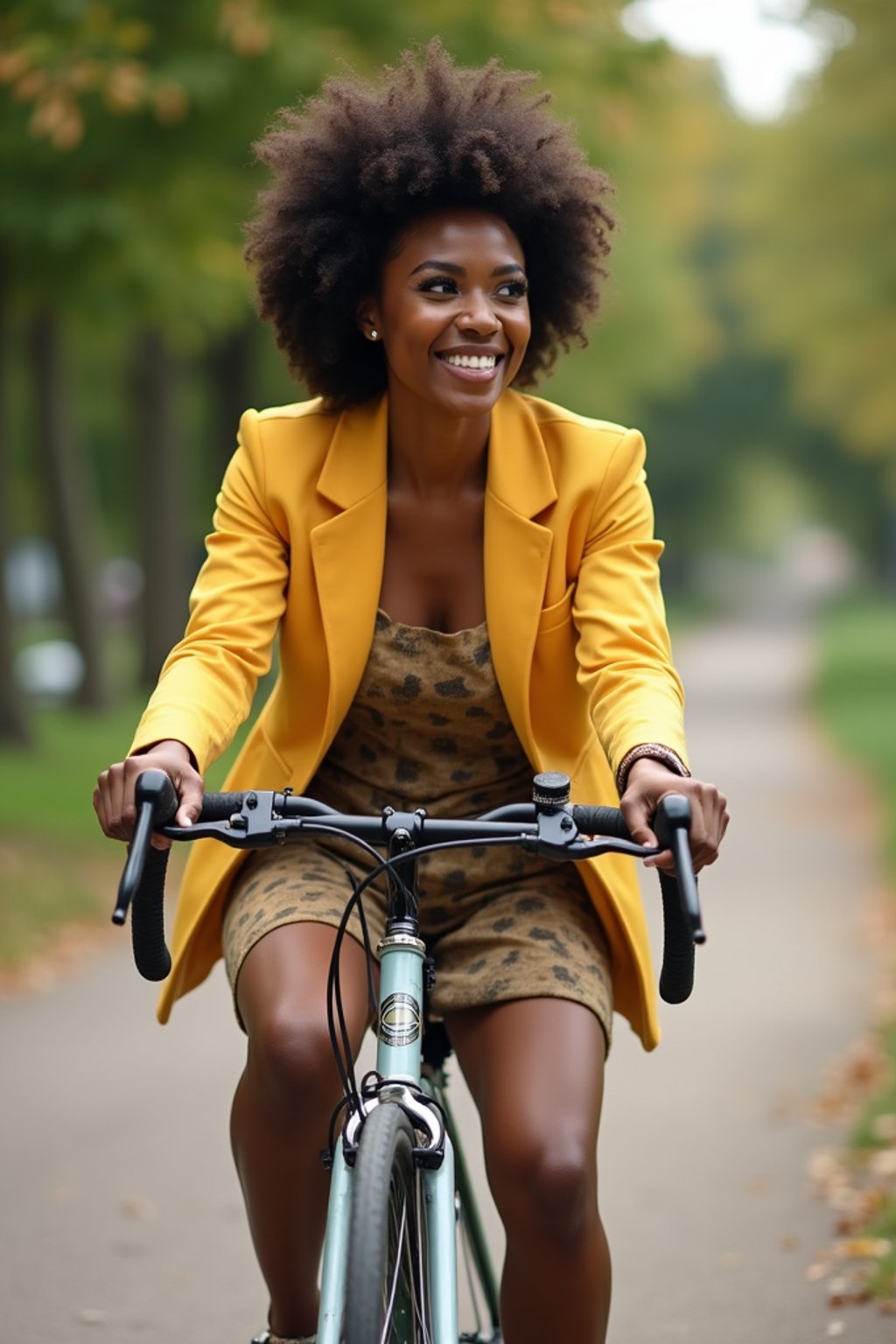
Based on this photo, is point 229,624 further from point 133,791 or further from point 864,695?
point 864,695

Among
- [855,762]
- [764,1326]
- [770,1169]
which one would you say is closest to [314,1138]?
[764,1326]

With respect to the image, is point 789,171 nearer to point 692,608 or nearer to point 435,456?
point 435,456

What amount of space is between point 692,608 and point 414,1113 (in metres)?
51.9

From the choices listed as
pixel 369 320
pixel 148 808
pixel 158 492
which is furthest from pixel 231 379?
pixel 148 808

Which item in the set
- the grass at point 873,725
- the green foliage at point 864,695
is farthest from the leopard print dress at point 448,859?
the green foliage at point 864,695

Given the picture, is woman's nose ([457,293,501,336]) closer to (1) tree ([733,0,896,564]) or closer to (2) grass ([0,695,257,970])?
(2) grass ([0,695,257,970])

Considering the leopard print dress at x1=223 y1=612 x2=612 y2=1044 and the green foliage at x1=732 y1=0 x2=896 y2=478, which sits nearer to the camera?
the leopard print dress at x1=223 y1=612 x2=612 y2=1044

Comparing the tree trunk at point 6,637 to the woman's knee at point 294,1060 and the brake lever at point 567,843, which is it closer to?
the woman's knee at point 294,1060

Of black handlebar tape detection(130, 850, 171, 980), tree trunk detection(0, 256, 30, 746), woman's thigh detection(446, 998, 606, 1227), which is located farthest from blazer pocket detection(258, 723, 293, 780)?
tree trunk detection(0, 256, 30, 746)

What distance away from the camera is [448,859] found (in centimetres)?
342

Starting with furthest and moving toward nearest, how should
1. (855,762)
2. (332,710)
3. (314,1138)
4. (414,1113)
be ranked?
(855,762) < (332,710) < (314,1138) < (414,1113)

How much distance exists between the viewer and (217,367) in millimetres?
21422

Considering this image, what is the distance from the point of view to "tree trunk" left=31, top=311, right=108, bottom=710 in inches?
742

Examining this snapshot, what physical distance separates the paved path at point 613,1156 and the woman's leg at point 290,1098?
0.45m
